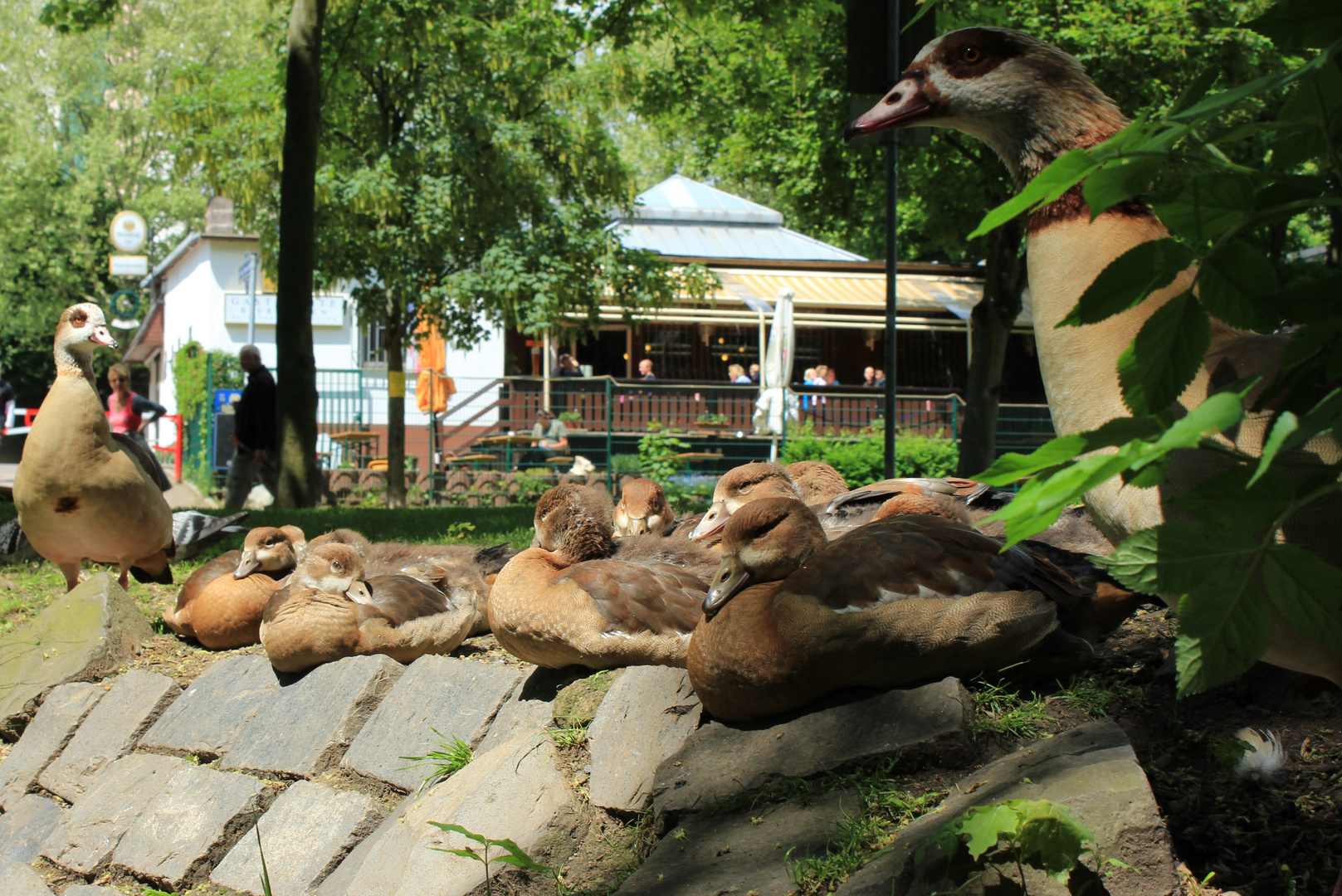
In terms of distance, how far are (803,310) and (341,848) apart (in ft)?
70.1

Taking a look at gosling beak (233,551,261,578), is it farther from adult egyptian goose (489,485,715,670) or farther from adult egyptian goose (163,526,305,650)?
adult egyptian goose (489,485,715,670)

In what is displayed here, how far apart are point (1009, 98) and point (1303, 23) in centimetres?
149

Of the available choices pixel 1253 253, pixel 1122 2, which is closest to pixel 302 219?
pixel 1253 253

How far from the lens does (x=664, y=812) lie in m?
2.71

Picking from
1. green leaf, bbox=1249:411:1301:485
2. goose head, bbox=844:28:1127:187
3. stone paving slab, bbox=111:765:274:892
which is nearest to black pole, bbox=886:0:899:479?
goose head, bbox=844:28:1127:187

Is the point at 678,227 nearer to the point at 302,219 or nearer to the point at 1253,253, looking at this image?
the point at 302,219

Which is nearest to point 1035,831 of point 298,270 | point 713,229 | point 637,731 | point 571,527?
point 637,731

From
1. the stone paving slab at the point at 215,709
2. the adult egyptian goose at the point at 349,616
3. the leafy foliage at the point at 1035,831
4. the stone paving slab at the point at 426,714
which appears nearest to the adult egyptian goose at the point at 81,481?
the stone paving slab at the point at 215,709

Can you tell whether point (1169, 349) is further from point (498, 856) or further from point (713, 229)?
point (713, 229)

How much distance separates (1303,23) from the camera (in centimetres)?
127

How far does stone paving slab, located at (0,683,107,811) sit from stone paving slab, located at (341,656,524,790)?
1888 mm

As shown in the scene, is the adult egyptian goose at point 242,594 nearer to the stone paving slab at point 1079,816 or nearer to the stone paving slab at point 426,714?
the stone paving slab at point 426,714

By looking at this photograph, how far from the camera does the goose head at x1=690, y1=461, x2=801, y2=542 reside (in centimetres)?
465

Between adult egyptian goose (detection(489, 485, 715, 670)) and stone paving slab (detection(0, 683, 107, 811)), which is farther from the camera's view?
stone paving slab (detection(0, 683, 107, 811))
